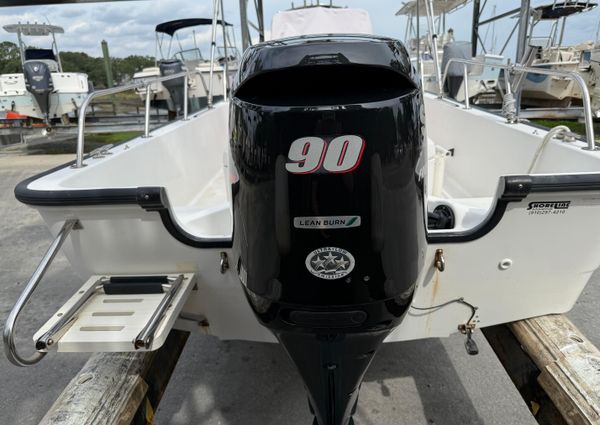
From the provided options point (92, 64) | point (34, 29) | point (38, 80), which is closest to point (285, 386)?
point (38, 80)

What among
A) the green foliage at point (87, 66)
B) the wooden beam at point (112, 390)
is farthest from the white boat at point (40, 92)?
the green foliage at point (87, 66)

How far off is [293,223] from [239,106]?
29 cm

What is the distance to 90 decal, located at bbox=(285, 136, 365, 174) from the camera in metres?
0.88

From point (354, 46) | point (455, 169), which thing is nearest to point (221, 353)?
point (354, 46)

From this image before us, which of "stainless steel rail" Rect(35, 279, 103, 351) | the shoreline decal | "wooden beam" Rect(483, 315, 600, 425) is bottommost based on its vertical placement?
"wooden beam" Rect(483, 315, 600, 425)

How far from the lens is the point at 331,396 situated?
1.18m

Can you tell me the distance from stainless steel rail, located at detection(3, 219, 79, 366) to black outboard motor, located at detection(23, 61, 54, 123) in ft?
25.8

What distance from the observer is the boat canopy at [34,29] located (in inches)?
361

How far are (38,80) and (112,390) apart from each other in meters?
8.19

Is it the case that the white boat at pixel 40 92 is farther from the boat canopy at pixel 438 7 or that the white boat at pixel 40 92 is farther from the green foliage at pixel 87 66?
the green foliage at pixel 87 66

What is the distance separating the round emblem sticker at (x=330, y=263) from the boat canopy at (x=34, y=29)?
1094 cm

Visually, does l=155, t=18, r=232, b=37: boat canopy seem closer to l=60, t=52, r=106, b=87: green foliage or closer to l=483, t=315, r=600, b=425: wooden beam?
l=60, t=52, r=106, b=87: green foliage

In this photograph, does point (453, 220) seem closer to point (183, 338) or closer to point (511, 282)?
point (511, 282)

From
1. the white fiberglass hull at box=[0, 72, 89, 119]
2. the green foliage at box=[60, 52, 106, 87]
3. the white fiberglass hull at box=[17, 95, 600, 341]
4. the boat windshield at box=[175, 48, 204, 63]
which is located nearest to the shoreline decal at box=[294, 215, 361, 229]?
the white fiberglass hull at box=[17, 95, 600, 341]
